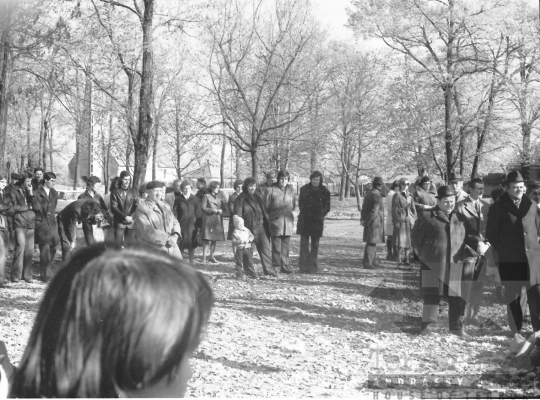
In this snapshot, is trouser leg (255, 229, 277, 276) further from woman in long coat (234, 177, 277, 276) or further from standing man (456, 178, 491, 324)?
standing man (456, 178, 491, 324)

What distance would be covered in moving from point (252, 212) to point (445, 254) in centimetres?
473

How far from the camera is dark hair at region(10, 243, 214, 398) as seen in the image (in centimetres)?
118

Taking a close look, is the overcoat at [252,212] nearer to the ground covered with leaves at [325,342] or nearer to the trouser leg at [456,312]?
the ground covered with leaves at [325,342]

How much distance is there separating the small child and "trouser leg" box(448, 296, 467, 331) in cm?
425

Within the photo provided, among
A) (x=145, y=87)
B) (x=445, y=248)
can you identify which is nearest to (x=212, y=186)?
(x=145, y=87)

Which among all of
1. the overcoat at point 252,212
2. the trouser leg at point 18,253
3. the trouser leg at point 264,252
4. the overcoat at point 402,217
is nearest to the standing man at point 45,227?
the trouser leg at point 18,253

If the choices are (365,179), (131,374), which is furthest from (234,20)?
(365,179)

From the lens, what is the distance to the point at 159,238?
7633 millimetres

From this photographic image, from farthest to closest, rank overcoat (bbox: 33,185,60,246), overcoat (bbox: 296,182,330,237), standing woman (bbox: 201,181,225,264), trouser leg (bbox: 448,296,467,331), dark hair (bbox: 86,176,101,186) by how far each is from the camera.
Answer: standing woman (bbox: 201,181,225,264) → overcoat (bbox: 296,182,330,237) → dark hair (bbox: 86,176,101,186) → overcoat (bbox: 33,185,60,246) → trouser leg (bbox: 448,296,467,331)

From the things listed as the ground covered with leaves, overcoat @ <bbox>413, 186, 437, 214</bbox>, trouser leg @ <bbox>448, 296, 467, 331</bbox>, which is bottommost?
the ground covered with leaves

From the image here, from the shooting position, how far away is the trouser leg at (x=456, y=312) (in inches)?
284

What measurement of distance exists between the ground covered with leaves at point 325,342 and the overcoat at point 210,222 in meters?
2.20

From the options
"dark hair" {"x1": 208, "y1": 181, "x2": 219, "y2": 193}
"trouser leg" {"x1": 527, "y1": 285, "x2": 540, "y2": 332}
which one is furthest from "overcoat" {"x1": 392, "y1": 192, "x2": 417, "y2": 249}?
"trouser leg" {"x1": 527, "y1": 285, "x2": 540, "y2": 332}

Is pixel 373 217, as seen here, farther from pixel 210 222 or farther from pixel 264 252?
pixel 210 222
